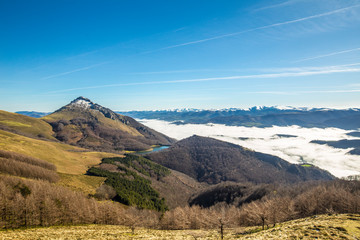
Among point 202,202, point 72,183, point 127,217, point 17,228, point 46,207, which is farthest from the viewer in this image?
point 202,202

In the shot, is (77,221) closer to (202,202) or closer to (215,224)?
(215,224)

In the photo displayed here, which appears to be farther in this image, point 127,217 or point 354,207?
point 127,217

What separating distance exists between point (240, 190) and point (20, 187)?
160979mm

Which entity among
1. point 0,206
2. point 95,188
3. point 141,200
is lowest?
point 141,200

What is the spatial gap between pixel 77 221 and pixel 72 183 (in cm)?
7030

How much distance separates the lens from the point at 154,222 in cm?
7919

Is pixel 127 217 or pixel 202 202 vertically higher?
pixel 127 217

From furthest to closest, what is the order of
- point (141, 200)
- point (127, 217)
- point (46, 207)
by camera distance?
point (141, 200), point (127, 217), point (46, 207)

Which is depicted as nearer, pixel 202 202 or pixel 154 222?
pixel 154 222

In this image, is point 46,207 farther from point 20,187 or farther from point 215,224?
point 215,224

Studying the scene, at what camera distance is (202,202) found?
16762cm

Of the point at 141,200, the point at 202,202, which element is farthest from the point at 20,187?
the point at 202,202

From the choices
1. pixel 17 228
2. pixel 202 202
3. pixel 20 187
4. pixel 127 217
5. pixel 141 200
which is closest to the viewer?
pixel 17 228

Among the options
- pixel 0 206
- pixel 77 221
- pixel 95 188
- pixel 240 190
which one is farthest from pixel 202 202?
pixel 0 206
